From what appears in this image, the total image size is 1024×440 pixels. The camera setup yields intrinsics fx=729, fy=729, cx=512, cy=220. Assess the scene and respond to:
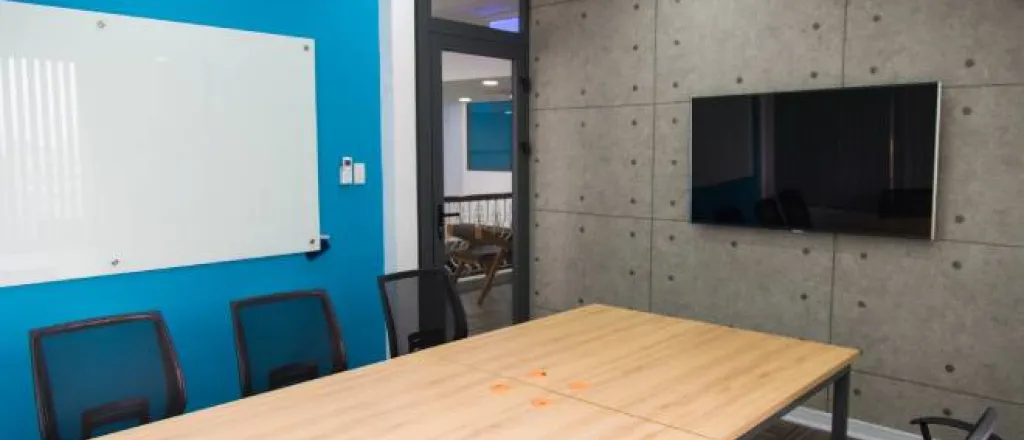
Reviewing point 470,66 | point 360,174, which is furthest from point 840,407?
point 470,66

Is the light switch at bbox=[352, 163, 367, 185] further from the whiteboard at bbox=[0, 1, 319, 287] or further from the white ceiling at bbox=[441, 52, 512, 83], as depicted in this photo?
the white ceiling at bbox=[441, 52, 512, 83]

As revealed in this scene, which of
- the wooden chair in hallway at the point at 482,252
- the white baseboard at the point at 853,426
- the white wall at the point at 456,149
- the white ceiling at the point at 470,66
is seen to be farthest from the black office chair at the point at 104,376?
the white wall at the point at 456,149

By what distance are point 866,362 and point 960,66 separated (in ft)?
5.35

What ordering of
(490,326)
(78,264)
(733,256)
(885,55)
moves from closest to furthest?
(78,264) < (885,55) < (733,256) < (490,326)

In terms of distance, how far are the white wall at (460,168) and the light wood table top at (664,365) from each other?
829 centimetres

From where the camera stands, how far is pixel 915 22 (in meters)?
3.75

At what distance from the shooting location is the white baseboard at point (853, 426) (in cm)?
397

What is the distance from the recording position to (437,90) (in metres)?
4.83

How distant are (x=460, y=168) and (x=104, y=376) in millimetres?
10041

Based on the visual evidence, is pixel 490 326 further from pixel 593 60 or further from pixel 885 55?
pixel 885 55

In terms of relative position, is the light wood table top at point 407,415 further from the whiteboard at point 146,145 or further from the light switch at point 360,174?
the light switch at point 360,174

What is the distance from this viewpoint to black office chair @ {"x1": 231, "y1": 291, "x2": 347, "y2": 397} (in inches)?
110

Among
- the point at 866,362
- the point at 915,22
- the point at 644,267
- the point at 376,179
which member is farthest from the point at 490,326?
the point at 915,22

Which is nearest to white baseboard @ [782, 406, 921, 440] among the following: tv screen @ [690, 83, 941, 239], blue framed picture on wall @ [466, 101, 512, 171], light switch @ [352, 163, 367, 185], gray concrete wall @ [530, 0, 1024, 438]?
gray concrete wall @ [530, 0, 1024, 438]
